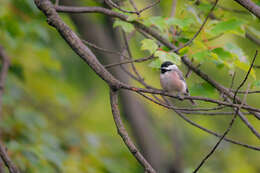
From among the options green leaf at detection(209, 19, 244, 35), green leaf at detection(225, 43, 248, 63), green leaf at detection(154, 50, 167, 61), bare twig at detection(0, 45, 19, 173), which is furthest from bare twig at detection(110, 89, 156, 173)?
green leaf at detection(225, 43, 248, 63)

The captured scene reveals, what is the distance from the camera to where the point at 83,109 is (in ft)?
26.5

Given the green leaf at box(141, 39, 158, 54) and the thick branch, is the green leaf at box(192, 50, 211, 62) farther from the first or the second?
the thick branch

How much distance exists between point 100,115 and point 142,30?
467 cm

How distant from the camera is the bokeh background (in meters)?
4.44

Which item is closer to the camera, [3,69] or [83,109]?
Answer: [3,69]

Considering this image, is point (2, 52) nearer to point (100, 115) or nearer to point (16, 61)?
point (16, 61)

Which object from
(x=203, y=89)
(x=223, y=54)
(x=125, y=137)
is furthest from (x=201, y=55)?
(x=125, y=137)

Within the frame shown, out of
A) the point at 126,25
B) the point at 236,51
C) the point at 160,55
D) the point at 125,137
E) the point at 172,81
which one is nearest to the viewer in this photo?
the point at 125,137

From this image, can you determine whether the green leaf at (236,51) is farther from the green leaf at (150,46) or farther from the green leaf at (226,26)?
the green leaf at (150,46)

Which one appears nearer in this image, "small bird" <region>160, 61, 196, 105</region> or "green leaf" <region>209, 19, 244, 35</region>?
"green leaf" <region>209, 19, 244, 35</region>

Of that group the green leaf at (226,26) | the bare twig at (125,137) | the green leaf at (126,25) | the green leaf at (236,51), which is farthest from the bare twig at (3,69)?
the green leaf at (236,51)

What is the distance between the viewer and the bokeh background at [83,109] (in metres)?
4.44

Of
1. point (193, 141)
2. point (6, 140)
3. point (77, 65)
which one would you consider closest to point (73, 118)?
point (77, 65)

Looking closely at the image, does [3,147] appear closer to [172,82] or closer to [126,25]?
[126,25]
